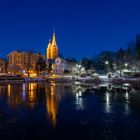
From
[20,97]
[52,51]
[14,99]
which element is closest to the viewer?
[14,99]

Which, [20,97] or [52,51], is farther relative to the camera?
[52,51]

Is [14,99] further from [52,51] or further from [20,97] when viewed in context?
[52,51]

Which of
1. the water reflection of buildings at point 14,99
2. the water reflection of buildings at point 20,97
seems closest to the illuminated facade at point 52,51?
the water reflection of buildings at point 20,97

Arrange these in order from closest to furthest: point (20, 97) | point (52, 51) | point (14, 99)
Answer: point (14, 99) < point (20, 97) < point (52, 51)

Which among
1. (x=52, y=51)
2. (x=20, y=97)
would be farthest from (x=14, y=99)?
(x=52, y=51)

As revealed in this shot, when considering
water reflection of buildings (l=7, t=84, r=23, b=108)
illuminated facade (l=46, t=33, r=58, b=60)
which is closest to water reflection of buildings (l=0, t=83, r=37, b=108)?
water reflection of buildings (l=7, t=84, r=23, b=108)

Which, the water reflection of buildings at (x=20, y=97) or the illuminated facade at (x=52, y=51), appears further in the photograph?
the illuminated facade at (x=52, y=51)

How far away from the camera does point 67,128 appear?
1291cm

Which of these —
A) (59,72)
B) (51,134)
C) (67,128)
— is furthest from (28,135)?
(59,72)

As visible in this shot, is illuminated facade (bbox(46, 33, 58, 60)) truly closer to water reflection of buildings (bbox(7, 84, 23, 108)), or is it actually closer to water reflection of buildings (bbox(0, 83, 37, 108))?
water reflection of buildings (bbox(0, 83, 37, 108))

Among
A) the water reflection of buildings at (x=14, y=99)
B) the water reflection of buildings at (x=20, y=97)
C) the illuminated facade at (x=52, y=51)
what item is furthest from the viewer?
the illuminated facade at (x=52, y=51)

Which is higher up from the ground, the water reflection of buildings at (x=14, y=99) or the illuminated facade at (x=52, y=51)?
the illuminated facade at (x=52, y=51)

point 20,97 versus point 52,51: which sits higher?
point 52,51

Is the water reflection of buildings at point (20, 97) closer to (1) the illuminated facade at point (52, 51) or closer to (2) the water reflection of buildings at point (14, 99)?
(2) the water reflection of buildings at point (14, 99)
